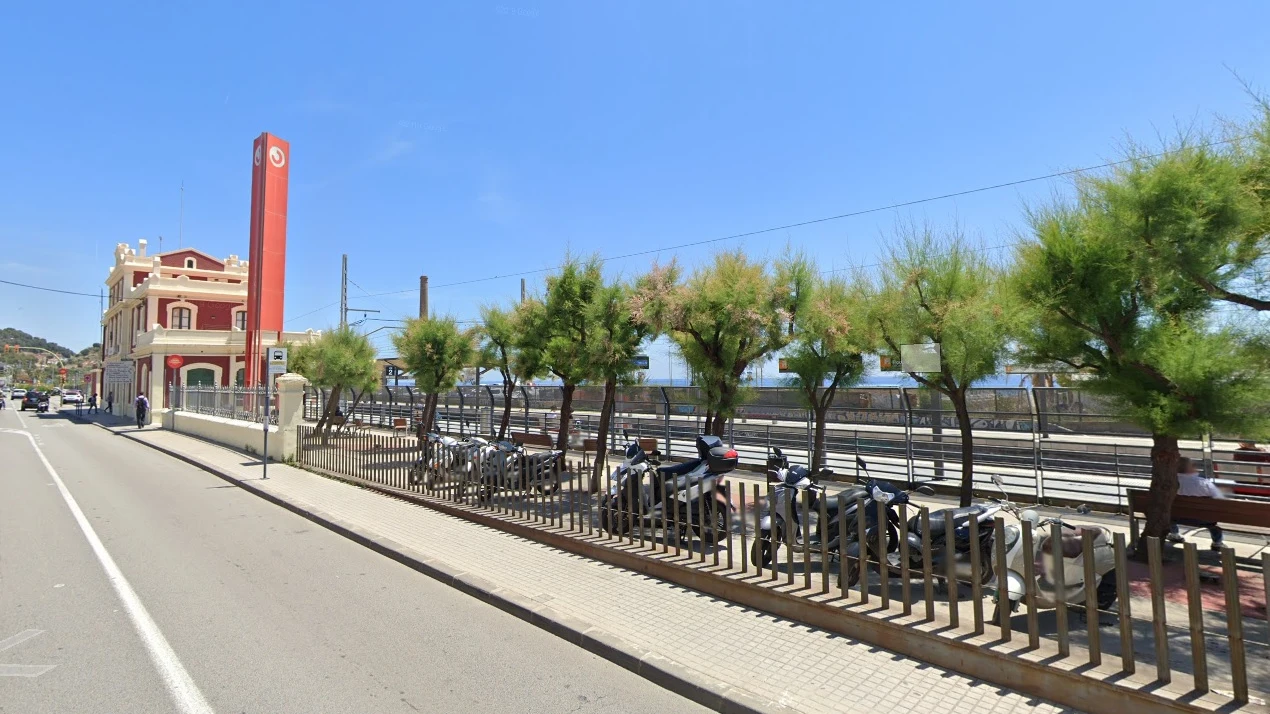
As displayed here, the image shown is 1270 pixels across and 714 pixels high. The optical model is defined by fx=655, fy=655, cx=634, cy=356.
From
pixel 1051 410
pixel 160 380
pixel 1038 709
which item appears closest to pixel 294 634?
pixel 1038 709

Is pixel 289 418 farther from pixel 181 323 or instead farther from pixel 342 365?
pixel 181 323

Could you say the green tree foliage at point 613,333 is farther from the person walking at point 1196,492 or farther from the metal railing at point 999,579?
the person walking at point 1196,492

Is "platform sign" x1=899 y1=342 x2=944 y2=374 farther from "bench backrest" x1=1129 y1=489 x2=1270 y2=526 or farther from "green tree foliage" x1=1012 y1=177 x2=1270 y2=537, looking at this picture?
"bench backrest" x1=1129 y1=489 x2=1270 y2=526

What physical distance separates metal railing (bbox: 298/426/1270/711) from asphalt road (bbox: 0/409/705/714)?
175 centimetres

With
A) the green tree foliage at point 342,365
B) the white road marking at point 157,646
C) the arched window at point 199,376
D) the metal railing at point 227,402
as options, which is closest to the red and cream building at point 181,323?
the arched window at point 199,376

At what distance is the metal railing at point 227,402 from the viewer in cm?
2159

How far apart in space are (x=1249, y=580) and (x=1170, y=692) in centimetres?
378

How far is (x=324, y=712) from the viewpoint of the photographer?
3.95 metres

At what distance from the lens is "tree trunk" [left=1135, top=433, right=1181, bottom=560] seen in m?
6.65

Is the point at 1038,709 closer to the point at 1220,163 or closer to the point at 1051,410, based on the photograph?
the point at 1220,163

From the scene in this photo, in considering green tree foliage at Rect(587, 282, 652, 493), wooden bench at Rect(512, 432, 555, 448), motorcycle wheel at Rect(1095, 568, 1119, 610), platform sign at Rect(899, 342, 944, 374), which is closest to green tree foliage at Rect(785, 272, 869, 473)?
platform sign at Rect(899, 342, 944, 374)

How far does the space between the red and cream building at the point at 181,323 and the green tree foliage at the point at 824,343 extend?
3349cm

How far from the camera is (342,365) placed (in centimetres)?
2164

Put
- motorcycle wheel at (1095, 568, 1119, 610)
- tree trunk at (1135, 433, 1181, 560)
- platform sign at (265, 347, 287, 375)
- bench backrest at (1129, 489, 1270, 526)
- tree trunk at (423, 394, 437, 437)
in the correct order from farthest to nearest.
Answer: tree trunk at (423, 394, 437, 437)
platform sign at (265, 347, 287, 375)
tree trunk at (1135, 433, 1181, 560)
bench backrest at (1129, 489, 1270, 526)
motorcycle wheel at (1095, 568, 1119, 610)
